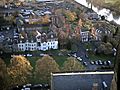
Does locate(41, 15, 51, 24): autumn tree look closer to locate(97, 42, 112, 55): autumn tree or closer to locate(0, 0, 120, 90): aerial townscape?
locate(0, 0, 120, 90): aerial townscape

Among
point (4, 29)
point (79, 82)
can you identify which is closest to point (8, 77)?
point (79, 82)

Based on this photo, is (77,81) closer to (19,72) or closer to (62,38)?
(19,72)

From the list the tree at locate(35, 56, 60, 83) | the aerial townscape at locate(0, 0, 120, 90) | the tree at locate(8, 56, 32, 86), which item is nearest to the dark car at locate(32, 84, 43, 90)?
the aerial townscape at locate(0, 0, 120, 90)

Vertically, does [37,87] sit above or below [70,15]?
below

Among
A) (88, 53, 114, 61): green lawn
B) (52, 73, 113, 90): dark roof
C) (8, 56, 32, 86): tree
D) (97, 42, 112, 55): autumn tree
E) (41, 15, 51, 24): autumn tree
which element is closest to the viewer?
(52, 73, 113, 90): dark roof

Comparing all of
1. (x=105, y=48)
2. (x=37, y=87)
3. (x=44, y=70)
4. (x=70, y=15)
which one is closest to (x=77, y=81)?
(x=44, y=70)

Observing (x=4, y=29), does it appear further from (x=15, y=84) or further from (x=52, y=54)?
(x=15, y=84)
